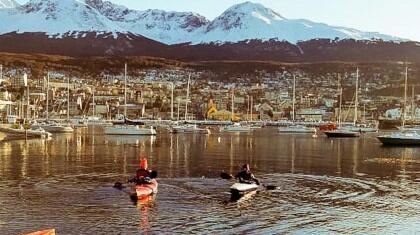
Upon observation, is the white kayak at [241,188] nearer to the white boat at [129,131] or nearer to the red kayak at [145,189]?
the red kayak at [145,189]

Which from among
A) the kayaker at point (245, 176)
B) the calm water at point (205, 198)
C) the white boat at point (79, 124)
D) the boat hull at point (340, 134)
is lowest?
the white boat at point (79, 124)

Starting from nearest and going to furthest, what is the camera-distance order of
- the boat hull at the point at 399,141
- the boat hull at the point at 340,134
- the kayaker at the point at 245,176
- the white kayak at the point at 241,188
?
the white kayak at the point at 241,188
the kayaker at the point at 245,176
the boat hull at the point at 399,141
the boat hull at the point at 340,134

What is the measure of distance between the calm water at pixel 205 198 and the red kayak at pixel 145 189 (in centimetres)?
68

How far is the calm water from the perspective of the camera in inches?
1118

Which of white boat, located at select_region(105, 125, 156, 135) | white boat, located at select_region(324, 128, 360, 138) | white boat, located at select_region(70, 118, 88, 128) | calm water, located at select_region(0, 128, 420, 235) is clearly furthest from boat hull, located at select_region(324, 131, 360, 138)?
white boat, located at select_region(70, 118, 88, 128)

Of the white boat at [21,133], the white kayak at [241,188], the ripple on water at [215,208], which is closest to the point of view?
the ripple on water at [215,208]

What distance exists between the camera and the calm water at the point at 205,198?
93.1ft

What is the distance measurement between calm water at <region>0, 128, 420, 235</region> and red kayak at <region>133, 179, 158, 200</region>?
68cm

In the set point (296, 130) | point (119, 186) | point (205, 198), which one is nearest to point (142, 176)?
point (119, 186)

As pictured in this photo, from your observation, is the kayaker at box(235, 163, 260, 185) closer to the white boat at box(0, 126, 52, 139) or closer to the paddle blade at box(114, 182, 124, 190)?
the paddle blade at box(114, 182, 124, 190)

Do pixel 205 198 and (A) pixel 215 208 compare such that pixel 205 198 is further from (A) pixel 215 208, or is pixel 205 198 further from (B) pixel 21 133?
(B) pixel 21 133

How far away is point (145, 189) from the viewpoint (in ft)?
115

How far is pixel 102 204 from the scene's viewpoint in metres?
32.9

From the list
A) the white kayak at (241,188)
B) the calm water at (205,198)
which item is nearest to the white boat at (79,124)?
the calm water at (205,198)
